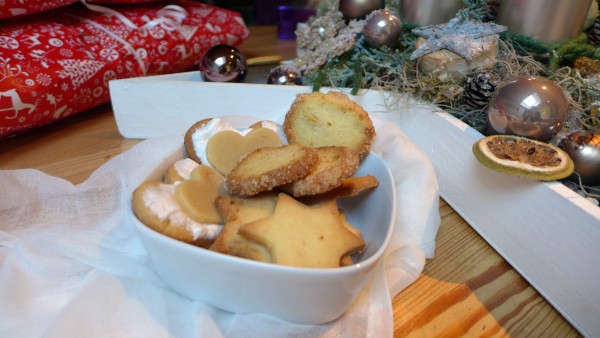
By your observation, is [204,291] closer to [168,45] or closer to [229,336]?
[229,336]

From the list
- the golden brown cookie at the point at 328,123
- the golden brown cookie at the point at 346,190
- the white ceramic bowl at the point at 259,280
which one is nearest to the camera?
the white ceramic bowl at the point at 259,280

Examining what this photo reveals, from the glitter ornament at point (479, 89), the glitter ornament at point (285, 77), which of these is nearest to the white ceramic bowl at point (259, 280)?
the glitter ornament at point (479, 89)

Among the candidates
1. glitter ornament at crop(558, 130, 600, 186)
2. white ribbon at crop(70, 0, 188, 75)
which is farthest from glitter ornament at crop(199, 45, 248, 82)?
glitter ornament at crop(558, 130, 600, 186)

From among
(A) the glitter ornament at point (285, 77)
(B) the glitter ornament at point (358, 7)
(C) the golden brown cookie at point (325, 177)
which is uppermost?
(B) the glitter ornament at point (358, 7)

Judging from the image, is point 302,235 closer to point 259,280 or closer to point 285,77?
point 259,280

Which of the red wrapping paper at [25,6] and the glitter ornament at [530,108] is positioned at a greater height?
the red wrapping paper at [25,6]

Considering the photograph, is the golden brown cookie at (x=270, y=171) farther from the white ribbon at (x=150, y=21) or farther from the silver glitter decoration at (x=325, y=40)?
the white ribbon at (x=150, y=21)

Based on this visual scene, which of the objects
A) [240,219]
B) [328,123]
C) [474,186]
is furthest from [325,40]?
[240,219]
